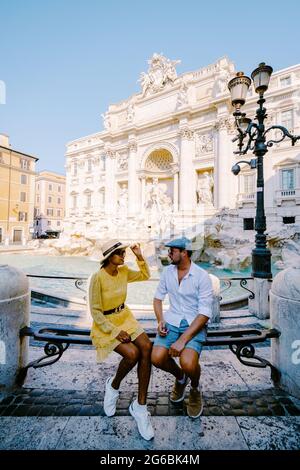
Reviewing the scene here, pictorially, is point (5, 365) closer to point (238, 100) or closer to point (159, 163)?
point (238, 100)

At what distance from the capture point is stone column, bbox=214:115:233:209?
759 inches

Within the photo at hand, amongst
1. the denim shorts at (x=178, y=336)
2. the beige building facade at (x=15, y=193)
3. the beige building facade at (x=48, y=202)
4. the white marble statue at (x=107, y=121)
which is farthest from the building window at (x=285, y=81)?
the beige building facade at (x=48, y=202)

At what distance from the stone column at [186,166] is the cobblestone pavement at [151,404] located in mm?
19478

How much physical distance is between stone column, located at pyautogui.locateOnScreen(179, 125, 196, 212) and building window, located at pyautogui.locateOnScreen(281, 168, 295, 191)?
304 inches

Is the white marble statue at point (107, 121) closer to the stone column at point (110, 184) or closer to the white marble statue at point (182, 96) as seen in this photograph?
the stone column at point (110, 184)

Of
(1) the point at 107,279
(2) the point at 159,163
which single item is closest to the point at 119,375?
(1) the point at 107,279

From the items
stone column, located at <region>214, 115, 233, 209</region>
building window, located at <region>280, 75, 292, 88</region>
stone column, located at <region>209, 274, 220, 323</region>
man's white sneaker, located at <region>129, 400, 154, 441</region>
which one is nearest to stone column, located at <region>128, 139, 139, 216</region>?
stone column, located at <region>214, 115, 233, 209</region>

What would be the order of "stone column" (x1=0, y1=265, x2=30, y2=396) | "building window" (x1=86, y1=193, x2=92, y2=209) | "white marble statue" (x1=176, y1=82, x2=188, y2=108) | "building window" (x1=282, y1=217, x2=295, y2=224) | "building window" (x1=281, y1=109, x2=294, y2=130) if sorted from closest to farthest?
"stone column" (x1=0, y1=265, x2=30, y2=396)
"building window" (x1=282, y1=217, x2=295, y2=224)
"building window" (x1=281, y1=109, x2=294, y2=130)
"white marble statue" (x1=176, y1=82, x2=188, y2=108)
"building window" (x1=86, y1=193, x2=92, y2=209)

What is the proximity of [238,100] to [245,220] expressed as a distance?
53.9 feet

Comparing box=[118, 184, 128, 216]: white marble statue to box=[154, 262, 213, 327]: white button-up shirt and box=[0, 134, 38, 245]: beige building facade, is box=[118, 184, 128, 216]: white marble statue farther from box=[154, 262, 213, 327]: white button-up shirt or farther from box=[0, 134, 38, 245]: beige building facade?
box=[154, 262, 213, 327]: white button-up shirt

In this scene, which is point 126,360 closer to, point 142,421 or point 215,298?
point 142,421

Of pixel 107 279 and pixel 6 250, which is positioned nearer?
pixel 107 279
